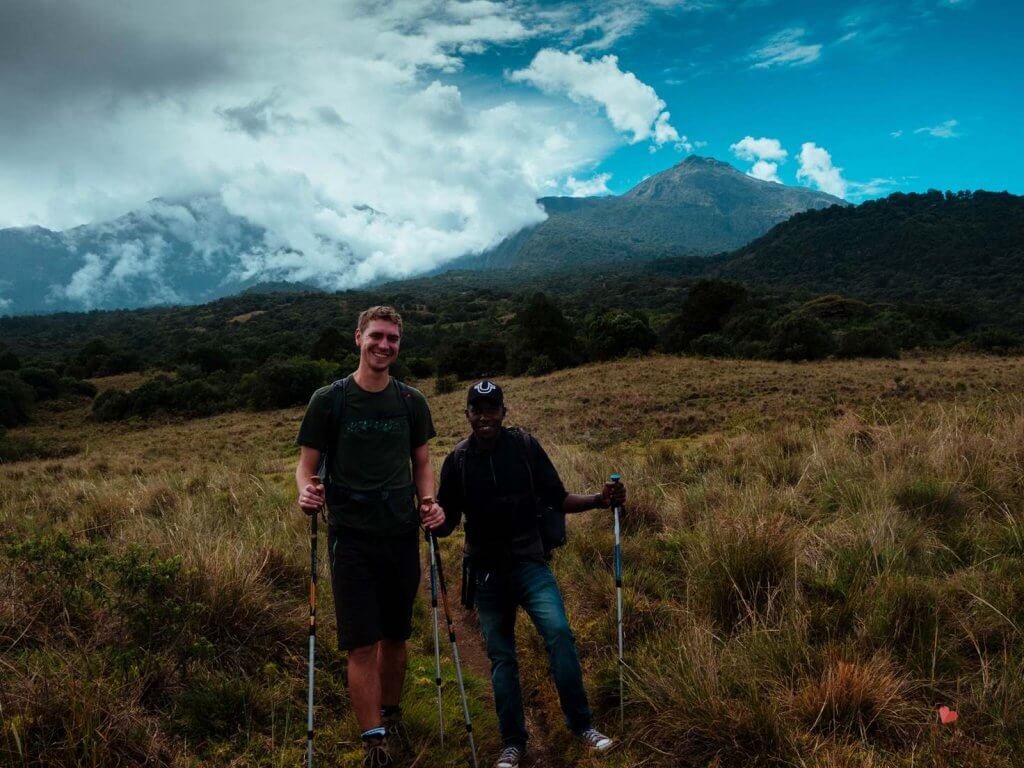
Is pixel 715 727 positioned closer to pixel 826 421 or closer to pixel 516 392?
pixel 826 421

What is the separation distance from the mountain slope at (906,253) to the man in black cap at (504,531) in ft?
247

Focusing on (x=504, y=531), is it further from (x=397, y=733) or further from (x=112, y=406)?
(x=112, y=406)

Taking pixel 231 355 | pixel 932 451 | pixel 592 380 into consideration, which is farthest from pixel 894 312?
pixel 231 355

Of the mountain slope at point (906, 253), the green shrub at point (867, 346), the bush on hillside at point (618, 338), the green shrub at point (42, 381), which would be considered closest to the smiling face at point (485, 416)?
the green shrub at point (867, 346)

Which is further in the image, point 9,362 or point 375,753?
point 9,362

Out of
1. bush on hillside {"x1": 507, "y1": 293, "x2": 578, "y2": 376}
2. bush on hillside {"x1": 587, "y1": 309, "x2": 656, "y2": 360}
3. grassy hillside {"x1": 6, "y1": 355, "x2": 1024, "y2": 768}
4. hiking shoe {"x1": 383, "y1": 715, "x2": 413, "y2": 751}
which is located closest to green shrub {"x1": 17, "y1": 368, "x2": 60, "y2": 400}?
bush on hillside {"x1": 507, "y1": 293, "x2": 578, "y2": 376}

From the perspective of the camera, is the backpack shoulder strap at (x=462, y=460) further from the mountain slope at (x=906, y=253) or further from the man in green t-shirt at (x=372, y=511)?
the mountain slope at (x=906, y=253)

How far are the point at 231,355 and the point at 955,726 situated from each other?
216 feet

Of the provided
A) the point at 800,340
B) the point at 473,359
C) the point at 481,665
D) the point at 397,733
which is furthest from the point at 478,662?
the point at 473,359

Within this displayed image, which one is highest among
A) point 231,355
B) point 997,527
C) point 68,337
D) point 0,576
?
point 68,337

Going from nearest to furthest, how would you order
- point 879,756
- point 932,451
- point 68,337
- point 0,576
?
point 879,756 < point 0,576 < point 932,451 < point 68,337

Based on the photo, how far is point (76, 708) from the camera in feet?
8.70

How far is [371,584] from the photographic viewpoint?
10.6ft

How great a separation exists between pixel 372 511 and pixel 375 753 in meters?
1.34
